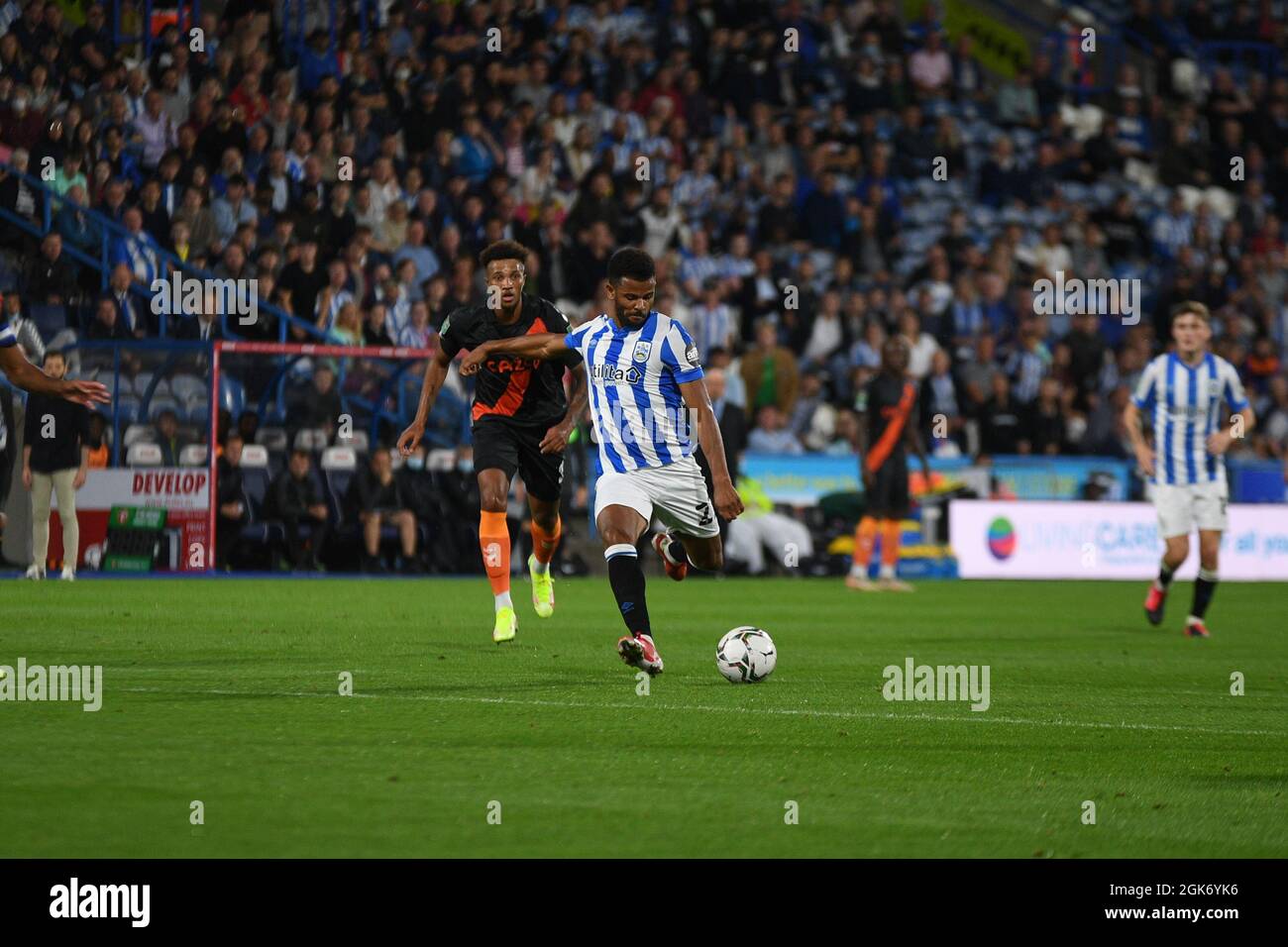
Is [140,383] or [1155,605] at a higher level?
[140,383]

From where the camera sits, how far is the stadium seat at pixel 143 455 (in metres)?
20.4

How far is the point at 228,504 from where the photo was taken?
67.7 feet

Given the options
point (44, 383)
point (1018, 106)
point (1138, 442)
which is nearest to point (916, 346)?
point (1018, 106)

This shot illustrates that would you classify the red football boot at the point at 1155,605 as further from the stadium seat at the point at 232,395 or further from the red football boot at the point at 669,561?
the stadium seat at the point at 232,395

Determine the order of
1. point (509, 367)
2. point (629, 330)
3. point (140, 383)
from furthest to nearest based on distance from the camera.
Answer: point (140, 383) → point (509, 367) → point (629, 330)

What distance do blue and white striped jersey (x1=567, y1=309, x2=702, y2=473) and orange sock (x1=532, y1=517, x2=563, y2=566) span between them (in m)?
2.81

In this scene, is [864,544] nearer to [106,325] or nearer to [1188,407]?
[1188,407]

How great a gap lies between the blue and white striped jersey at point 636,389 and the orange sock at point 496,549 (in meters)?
1.94

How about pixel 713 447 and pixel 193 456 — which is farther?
pixel 193 456

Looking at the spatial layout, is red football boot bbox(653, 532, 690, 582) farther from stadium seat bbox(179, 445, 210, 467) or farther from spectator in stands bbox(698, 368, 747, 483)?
spectator in stands bbox(698, 368, 747, 483)

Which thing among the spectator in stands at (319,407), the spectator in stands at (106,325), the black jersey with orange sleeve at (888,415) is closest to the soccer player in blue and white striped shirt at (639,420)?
the black jersey with orange sleeve at (888,415)

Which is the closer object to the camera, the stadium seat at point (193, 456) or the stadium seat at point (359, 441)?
the stadium seat at point (193, 456)

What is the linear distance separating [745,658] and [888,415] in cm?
1105

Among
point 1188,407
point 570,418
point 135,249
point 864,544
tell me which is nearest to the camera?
point 570,418
